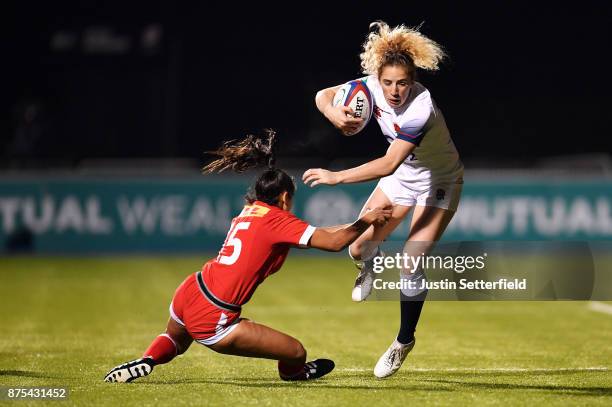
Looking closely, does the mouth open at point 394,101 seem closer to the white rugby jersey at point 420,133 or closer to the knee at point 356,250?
the white rugby jersey at point 420,133

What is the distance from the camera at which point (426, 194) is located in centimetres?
798

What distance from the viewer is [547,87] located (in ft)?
73.8

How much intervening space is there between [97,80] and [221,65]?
256 cm

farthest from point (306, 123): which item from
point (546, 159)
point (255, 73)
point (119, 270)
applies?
point (119, 270)

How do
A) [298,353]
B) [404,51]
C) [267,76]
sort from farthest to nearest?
[267,76]
[404,51]
[298,353]

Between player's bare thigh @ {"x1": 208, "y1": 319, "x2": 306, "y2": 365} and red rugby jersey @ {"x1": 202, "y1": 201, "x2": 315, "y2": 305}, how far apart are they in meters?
0.18

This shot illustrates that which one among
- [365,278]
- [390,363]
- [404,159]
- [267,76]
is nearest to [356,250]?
[365,278]

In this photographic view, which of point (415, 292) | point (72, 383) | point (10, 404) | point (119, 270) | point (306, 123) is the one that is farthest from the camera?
point (306, 123)

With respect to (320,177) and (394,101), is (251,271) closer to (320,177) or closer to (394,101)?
(320,177)

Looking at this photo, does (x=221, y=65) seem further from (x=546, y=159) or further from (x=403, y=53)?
(x=403, y=53)

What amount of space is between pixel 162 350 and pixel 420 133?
87.3 inches

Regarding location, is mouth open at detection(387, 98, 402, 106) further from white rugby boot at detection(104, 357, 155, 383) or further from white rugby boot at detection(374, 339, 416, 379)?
white rugby boot at detection(104, 357, 155, 383)

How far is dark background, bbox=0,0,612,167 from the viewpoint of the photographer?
21016mm

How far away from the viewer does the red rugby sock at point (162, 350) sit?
708cm
